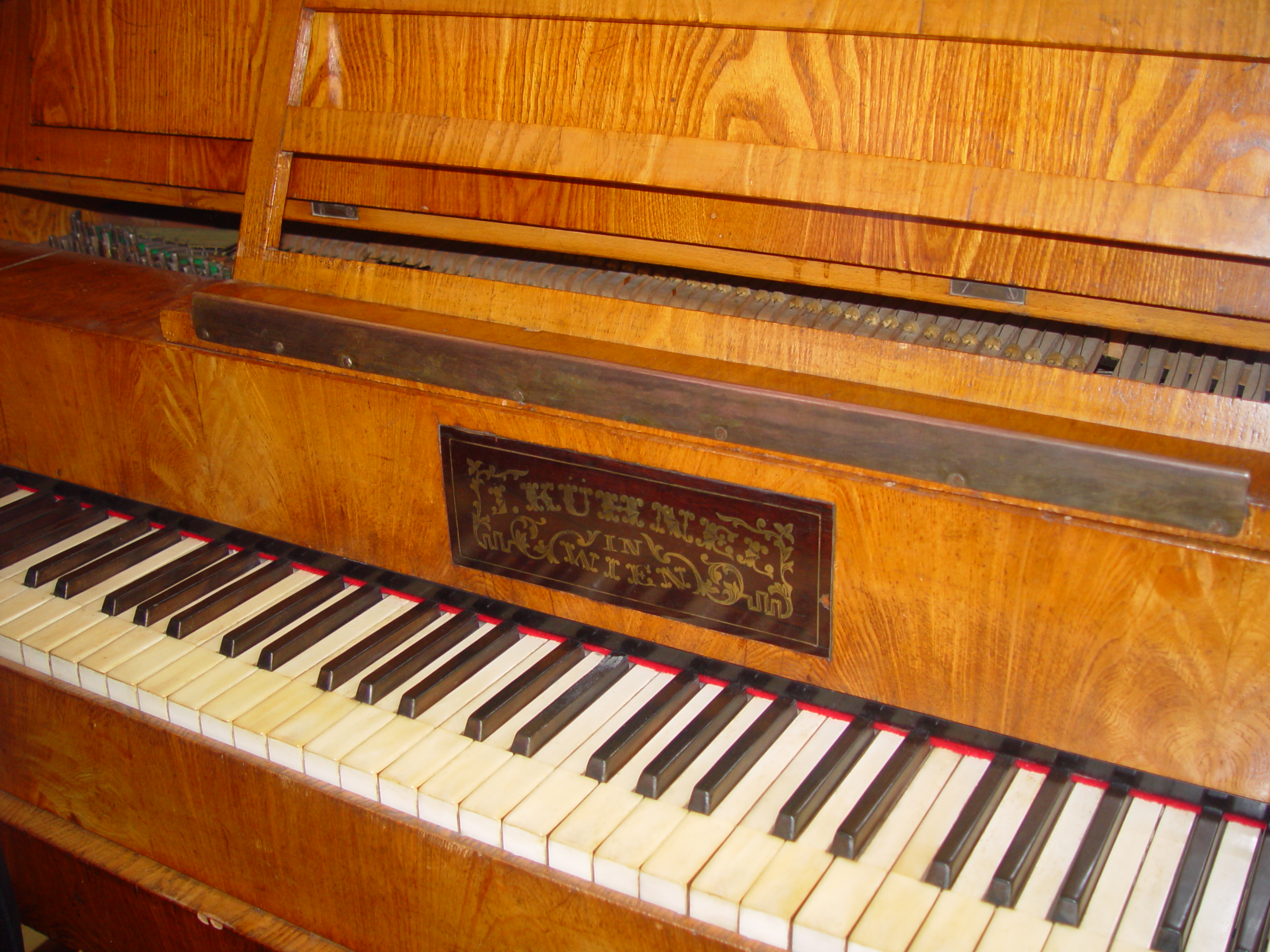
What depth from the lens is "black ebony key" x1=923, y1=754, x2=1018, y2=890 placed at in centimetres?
133

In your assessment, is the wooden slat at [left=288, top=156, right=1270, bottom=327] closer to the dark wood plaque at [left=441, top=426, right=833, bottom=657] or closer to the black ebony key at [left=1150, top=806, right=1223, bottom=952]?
the dark wood plaque at [left=441, top=426, right=833, bottom=657]

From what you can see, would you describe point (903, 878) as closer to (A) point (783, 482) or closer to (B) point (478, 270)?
(A) point (783, 482)

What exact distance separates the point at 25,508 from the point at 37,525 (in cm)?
11

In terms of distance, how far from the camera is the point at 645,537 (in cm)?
161

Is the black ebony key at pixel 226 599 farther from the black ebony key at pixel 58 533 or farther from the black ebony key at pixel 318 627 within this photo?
the black ebony key at pixel 58 533

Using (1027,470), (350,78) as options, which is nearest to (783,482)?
(1027,470)

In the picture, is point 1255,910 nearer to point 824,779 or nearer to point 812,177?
point 824,779

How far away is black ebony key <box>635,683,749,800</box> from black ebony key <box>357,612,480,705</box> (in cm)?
45

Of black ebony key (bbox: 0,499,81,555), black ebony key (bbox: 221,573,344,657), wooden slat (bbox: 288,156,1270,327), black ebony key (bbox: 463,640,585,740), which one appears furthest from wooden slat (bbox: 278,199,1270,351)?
black ebony key (bbox: 0,499,81,555)

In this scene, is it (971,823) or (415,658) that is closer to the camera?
(971,823)

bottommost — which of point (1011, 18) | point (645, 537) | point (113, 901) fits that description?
point (113, 901)

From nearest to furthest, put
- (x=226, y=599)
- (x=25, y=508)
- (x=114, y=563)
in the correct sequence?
1. (x=226, y=599)
2. (x=114, y=563)
3. (x=25, y=508)

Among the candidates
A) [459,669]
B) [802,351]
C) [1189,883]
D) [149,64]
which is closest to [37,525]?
[149,64]

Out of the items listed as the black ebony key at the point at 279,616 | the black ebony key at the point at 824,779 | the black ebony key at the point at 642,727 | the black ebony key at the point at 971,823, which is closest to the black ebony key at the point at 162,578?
the black ebony key at the point at 279,616
